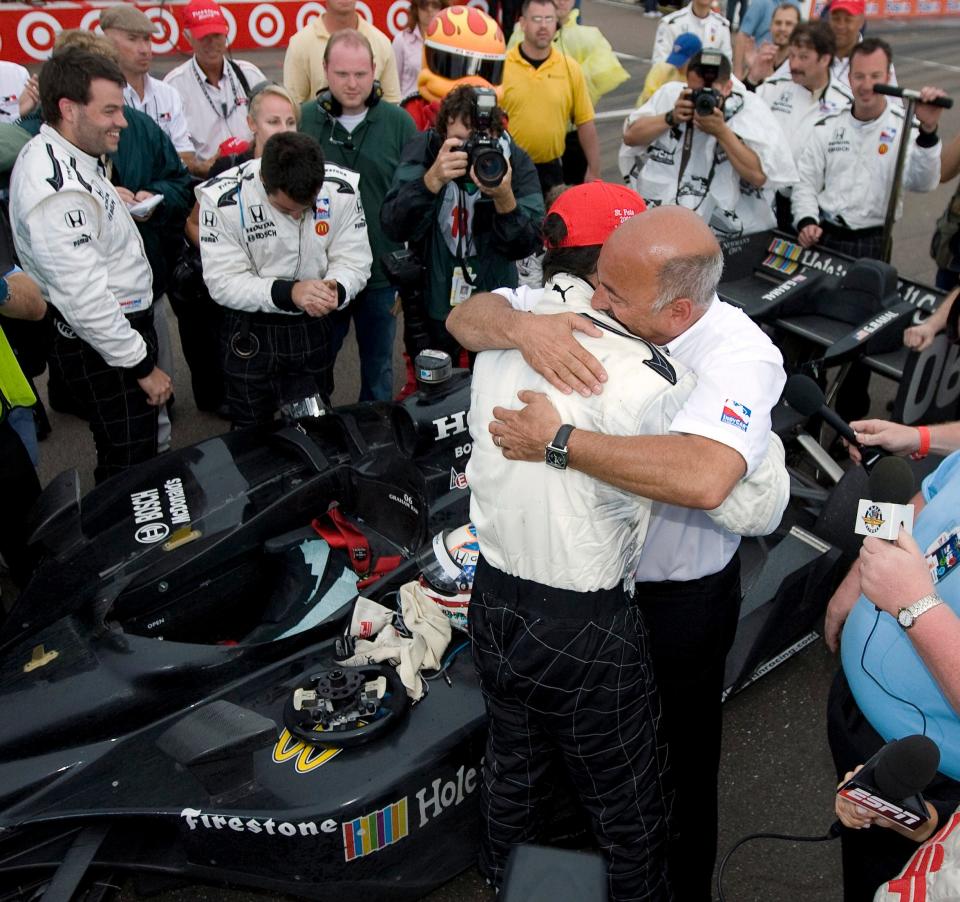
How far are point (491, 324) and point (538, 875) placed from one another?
1.22 metres

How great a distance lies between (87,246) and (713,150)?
307 centimetres

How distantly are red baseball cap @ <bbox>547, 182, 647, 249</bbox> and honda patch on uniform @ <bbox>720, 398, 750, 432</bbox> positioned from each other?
0.48 meters

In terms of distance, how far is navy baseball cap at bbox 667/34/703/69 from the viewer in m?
5.32

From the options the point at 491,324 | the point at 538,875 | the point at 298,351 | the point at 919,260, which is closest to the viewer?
the point at 538,875

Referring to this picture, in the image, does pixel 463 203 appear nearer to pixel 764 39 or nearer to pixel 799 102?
pixel 799 102

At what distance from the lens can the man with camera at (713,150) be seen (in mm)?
4770

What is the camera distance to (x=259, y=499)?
329 cm

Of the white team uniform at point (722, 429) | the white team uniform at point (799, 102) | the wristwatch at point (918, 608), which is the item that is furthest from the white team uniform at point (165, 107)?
the wristwatch at point (918, 608)

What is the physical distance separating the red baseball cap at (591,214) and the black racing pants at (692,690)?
839mm

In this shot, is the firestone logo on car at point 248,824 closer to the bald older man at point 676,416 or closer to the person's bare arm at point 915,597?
the bald older man at point 676,416

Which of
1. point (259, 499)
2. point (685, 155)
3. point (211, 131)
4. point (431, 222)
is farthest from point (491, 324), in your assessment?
point (211, 131)

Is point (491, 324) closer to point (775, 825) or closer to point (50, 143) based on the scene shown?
point (775, 825)

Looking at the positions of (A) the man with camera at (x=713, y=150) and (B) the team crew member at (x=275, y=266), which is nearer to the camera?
(B) the team crew member at (x=275, y=266)

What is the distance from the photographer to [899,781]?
1.71 m
